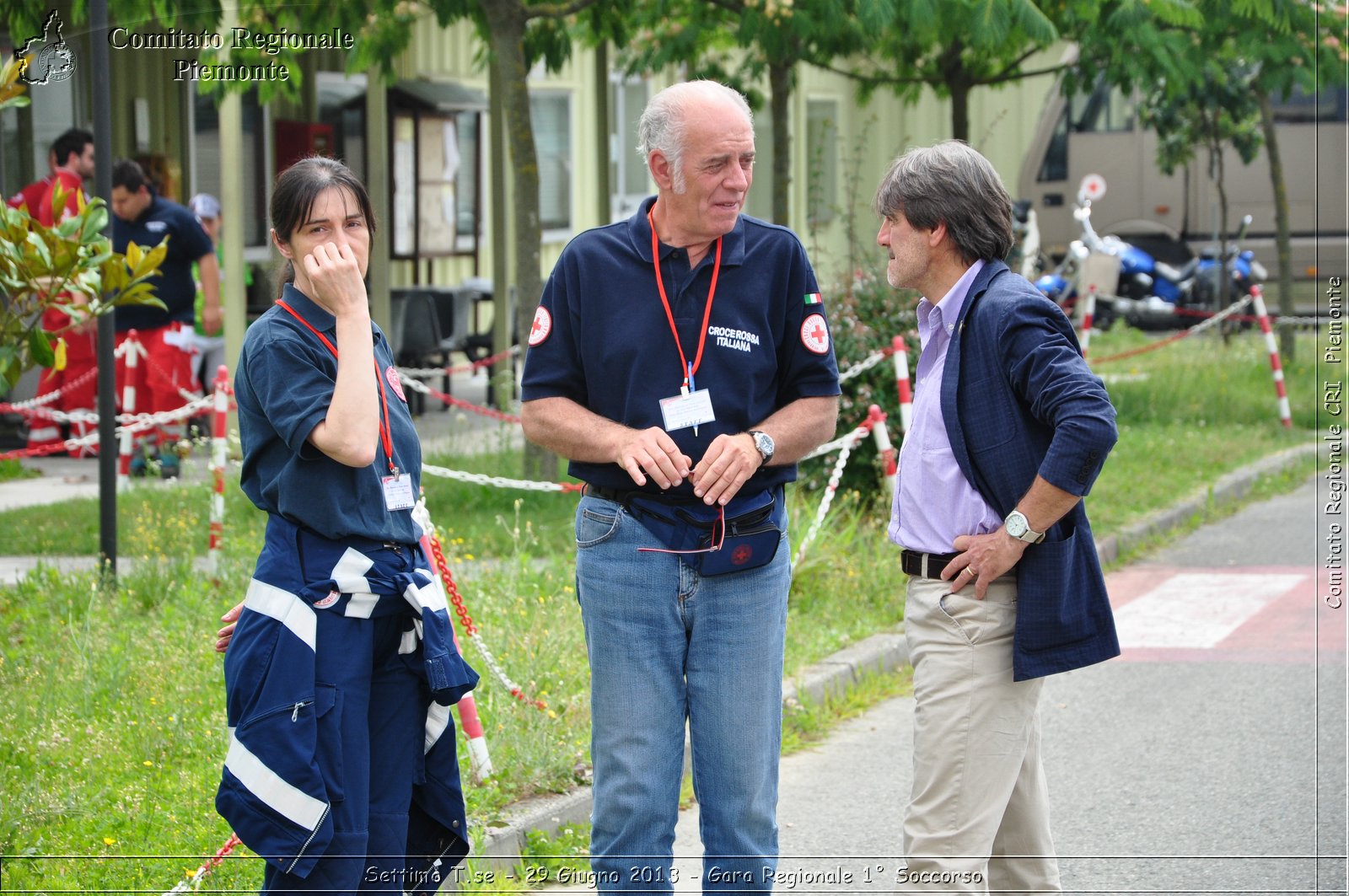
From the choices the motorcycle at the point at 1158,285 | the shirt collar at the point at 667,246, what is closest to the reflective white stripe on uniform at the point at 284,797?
the shirt collar at the point at 667,246

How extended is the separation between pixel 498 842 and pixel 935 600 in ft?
6.20

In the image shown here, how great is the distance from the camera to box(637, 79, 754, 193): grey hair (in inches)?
137

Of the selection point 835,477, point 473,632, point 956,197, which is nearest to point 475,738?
point 473,632

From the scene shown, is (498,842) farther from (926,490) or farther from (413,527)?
(926,490)

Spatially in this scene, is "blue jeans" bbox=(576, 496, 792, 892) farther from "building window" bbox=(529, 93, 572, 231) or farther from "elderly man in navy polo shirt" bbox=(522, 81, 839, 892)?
"building window" bbox=(529, 93, 572, 231)

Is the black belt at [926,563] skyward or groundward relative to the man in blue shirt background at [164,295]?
groundward

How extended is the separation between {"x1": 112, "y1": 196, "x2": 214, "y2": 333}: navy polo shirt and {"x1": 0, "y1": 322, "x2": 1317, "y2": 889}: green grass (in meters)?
1.60

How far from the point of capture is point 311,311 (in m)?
3.42

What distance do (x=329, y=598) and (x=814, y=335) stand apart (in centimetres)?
127

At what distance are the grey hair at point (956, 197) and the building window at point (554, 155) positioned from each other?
16547 mm

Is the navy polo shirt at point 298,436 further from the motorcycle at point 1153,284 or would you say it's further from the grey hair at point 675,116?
the motorcycle at point 1153,284

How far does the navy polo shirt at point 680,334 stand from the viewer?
3.54 metres

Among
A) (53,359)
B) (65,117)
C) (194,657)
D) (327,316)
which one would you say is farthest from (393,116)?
(327,316)

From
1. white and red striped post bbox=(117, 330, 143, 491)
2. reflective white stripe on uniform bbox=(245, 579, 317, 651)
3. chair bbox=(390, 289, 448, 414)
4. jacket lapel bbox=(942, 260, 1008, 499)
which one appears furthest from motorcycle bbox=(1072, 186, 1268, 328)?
reflective white stripe on uniform bbox=(245, 579, 317, 651)
